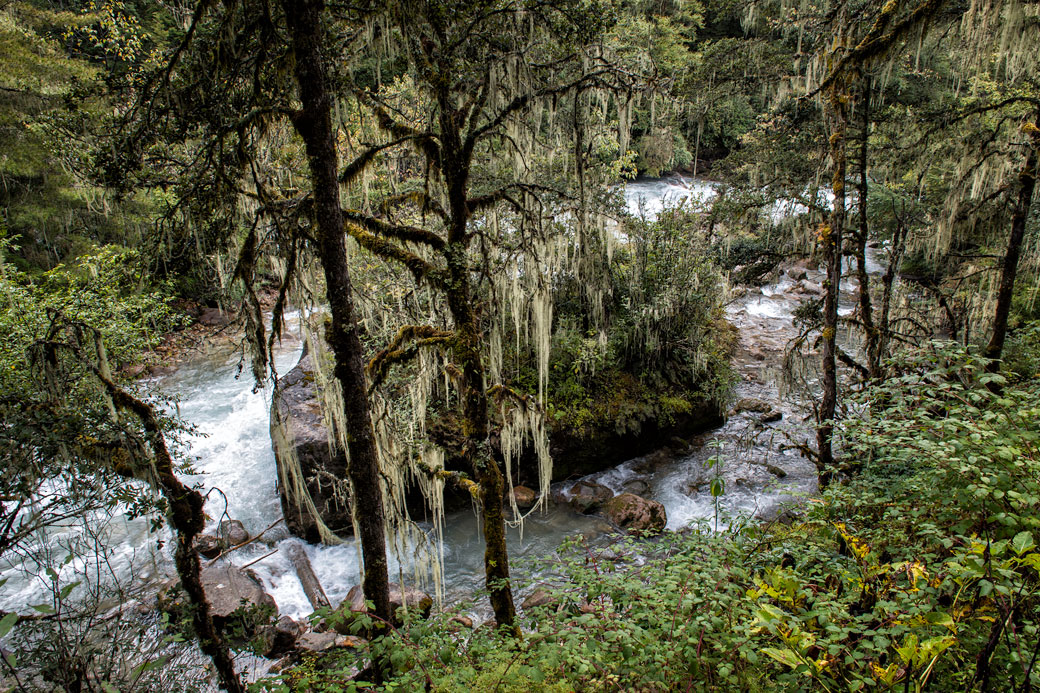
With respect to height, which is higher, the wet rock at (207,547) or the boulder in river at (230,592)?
the boulder in river at (230,592)

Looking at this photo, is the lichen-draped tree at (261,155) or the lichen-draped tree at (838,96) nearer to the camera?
the lichen-draped tree at (261,155)

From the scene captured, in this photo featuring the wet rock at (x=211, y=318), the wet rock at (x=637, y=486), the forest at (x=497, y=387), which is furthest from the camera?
the wet rock at (x=211, y=318)

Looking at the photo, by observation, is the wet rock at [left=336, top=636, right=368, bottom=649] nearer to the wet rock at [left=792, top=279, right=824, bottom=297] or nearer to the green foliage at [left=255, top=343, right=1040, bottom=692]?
the green foliage at [left=255, top=343, right=1040, bottom=692]

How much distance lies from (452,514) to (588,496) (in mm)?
2872

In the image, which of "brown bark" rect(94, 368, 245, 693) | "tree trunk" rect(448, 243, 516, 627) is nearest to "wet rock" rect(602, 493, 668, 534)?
"tree trunk" rect(448, 243, 516, 627)

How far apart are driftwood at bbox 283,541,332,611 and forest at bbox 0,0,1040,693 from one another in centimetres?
5

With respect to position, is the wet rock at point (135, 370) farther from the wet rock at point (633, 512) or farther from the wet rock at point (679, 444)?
the wet rock at point (679, 444)

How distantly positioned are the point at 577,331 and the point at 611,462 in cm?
315

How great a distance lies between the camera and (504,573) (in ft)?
18.1

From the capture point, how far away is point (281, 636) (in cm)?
702

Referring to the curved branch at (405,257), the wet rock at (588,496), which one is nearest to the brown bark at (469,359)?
the curved branch at (405,257)

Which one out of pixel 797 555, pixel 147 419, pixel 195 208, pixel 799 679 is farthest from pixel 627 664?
pixel 195 208

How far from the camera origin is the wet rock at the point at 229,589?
719cm

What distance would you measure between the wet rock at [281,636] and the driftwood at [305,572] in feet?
1.54
